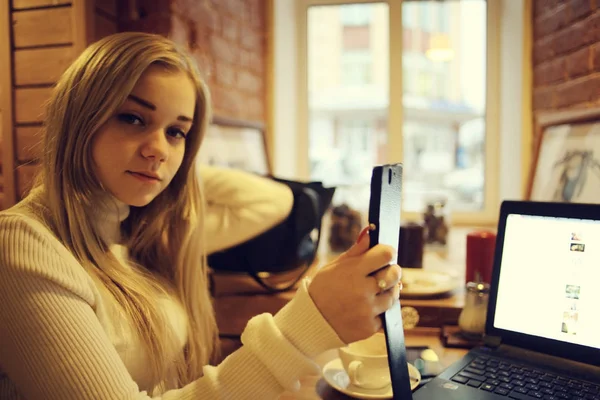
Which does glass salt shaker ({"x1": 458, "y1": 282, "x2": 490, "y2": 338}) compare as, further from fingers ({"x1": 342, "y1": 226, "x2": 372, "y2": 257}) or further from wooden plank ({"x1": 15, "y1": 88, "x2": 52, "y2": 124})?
wooden plank ({"x1": 15, "y1": 88, "x2": 52, "y2": 124})

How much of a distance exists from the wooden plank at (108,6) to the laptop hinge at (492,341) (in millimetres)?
1186

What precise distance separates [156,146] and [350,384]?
19.5 inches

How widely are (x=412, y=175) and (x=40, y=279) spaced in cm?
187

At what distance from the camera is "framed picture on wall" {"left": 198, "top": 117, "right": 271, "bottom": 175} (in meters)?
1.63

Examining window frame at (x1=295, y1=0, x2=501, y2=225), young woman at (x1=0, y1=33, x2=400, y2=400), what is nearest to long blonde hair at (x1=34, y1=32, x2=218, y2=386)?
young woman at (x1=0, y1=33, x2=400, y2=400)

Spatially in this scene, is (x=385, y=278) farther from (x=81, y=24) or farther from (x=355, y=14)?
(x=355, y=14)

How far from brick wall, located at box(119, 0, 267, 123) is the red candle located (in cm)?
95

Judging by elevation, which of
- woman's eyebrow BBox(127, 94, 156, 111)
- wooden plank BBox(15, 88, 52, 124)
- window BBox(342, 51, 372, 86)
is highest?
window BBox(342, 51, 372, 86)

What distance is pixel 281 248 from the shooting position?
120cm

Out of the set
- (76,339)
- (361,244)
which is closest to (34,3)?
(76,339)

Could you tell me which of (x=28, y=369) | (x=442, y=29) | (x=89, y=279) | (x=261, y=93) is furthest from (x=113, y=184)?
(x=442, y=29)

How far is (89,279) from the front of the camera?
2.24ft

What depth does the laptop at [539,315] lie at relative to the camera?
28.7 inches

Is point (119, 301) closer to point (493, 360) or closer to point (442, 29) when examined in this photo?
point (493, 360)
